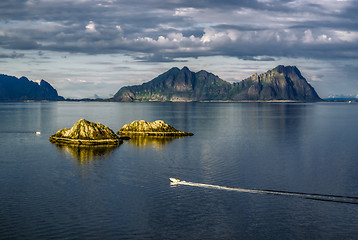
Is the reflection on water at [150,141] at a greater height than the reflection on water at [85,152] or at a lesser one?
greater

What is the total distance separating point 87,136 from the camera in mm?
92000

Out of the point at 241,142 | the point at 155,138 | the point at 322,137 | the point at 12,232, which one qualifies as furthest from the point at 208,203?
the point at 322,137

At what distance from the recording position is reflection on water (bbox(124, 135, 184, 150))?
91.9 metres

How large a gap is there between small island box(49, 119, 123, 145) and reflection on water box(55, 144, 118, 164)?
127 inches

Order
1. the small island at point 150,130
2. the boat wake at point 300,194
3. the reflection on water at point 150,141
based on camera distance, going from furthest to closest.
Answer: the small island at point 150,130
the reflection on water at point 150,141
the boat wake at point 300,194

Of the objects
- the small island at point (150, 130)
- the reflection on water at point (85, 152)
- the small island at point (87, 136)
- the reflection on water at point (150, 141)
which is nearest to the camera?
the reflection on water at point (85, 152)

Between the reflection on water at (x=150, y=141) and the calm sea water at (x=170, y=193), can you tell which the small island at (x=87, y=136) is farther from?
the calm sea water at (x=170, y=193)

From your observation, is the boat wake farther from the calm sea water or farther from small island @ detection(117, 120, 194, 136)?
small island @ detection(117, 120, 194, 136)

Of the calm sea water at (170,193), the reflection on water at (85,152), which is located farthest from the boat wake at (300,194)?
the reflection on water at (85,152)

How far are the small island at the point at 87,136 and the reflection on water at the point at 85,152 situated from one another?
323 centimetres

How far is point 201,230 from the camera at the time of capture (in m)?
35.4

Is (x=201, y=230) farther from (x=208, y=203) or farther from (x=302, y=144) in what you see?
(x=302, y=144)

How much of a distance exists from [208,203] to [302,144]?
58.9 metres

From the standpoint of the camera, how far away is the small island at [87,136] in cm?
9112
